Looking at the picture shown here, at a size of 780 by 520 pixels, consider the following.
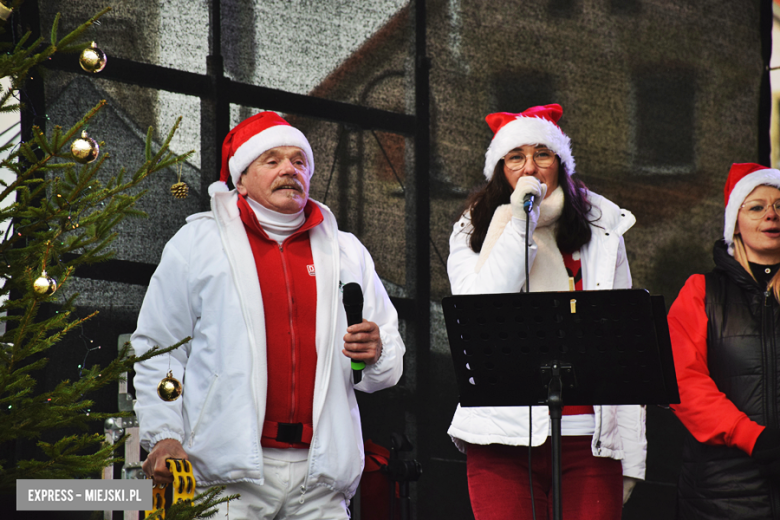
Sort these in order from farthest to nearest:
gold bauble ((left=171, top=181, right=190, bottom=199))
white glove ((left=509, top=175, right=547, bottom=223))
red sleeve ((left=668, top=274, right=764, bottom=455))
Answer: gold bauble ((left=171, top=181, right=190, bottom=199)), red sleeve ((left=668, top=274, right=764, bottom=455)), white glove ((left=509, top=175, right=547, bottom=223))

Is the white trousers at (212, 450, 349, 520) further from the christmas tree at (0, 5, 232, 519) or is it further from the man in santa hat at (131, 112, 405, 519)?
the christmas tree at (0, 5, 232, 519)

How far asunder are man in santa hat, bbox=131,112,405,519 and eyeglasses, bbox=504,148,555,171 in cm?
65

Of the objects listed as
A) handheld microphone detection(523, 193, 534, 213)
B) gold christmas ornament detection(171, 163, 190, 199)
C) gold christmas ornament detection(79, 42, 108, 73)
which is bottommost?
handheld microphone detection(523, 193, 534, 213)

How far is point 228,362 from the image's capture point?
96.3 inches

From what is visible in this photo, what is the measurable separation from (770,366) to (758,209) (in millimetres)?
645

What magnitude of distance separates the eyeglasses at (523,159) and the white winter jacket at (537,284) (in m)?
0.14

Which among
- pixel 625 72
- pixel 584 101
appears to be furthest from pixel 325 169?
pixel 625 72

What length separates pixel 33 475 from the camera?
210 centimetres

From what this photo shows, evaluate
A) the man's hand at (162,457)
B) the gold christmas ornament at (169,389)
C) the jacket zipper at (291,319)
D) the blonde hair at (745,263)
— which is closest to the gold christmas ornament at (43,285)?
the gold christmas ornament at (169,389)

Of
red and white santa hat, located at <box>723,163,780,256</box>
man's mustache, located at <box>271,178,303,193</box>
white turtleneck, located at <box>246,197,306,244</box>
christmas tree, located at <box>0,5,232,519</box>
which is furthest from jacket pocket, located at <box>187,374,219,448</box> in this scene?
red and white santa hat, located at <box>723,163,780,256</box>

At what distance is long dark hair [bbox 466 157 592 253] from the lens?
9.07 ft

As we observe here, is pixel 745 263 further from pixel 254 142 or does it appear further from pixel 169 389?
pixel 169 389

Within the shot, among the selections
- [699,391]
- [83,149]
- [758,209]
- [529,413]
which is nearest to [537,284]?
[529,413]

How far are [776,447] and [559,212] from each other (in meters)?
1.07
